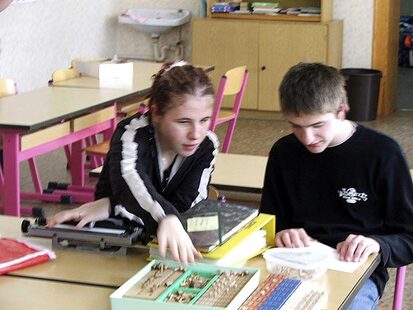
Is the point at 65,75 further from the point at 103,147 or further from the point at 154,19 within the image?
the point at 154,19

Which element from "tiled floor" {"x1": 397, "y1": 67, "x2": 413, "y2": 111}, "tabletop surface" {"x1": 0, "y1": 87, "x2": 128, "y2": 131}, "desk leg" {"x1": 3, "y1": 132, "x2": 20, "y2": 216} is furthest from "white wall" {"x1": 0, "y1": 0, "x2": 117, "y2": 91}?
"tiled floor" {"x1": 397, "y1": 67, "x2": 413, "y2": 111}

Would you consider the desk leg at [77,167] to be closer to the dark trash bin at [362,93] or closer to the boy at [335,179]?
the dark trash bin at [362,93]

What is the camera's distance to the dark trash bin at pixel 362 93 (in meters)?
7.16

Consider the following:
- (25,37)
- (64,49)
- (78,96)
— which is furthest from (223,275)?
(64,49)

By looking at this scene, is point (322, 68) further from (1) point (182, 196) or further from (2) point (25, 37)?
(2) point (25, 37)

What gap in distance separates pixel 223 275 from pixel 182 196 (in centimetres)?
53

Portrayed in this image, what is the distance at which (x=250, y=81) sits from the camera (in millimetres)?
7527

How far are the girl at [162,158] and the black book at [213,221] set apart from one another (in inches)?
2.0

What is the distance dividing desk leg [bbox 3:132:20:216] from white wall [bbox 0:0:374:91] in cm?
261

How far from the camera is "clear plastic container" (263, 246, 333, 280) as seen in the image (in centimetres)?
198

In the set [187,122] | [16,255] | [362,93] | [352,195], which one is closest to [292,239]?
[352,195]

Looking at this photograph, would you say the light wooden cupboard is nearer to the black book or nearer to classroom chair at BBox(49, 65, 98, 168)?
classroom chair at BBox(49, 65, 98, 168)

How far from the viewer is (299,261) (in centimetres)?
205

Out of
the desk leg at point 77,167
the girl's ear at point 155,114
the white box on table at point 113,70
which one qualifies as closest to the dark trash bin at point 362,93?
the white box on table at point 113,70
